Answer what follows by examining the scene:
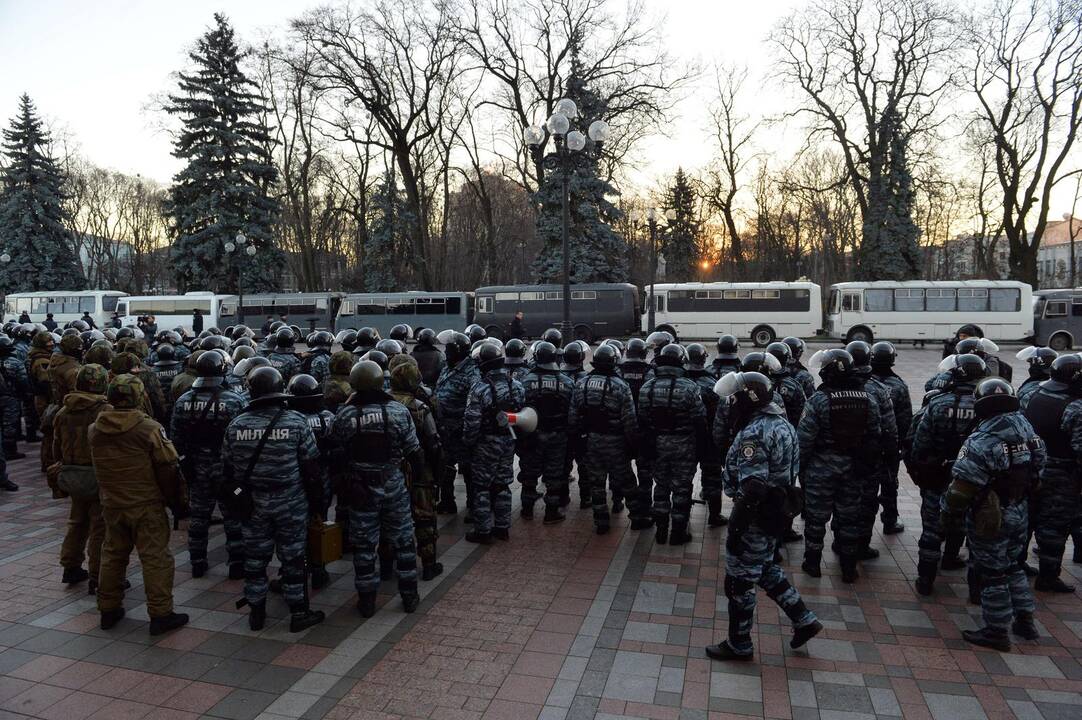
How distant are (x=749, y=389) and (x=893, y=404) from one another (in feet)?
9.20

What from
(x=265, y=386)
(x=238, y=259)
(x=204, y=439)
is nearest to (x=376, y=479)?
(x=265, y=386)

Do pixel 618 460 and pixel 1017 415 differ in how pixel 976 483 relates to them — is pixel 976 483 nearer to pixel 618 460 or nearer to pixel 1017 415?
pixel 1017 415

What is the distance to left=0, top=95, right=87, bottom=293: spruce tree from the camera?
41.9 meters

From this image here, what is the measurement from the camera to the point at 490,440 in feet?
22.4

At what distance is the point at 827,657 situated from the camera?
459cm

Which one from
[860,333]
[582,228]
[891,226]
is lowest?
[860,333]

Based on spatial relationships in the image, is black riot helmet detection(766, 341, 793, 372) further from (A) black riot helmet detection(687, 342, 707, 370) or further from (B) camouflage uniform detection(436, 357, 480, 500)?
(B) camouflage uniform detection(436, 357, 480, 500)

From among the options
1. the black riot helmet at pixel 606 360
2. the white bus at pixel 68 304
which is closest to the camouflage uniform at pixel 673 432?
the black riot helmet at pixel 606 360

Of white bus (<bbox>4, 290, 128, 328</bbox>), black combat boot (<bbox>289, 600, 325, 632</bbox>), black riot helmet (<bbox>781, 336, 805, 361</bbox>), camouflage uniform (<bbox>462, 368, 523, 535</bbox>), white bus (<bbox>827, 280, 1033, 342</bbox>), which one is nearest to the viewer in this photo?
black combat boot (<bbox>289, 600, 325, 632</bbox>)

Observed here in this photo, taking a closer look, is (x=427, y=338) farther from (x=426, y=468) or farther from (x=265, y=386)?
(x=265, y=386)

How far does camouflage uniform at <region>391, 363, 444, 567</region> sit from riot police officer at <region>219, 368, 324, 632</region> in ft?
3.20

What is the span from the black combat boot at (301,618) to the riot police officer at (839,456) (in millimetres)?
4060

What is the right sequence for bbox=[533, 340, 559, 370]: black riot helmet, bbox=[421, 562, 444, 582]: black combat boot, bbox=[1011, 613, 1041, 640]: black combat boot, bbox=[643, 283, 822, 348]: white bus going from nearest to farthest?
bbox=[1011, 613, 1041, 640]: black combat boot < bbox=[421, 562, 444, 582]: black combat boot < bbox=[533, 340, 559, 370]: black riot helmet < bbox=[643, 283, 822, 348]: white bus

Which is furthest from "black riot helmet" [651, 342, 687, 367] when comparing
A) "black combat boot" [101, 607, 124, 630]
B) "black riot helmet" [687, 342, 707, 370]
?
"black combat boot" [101, 607, 124, 630]
